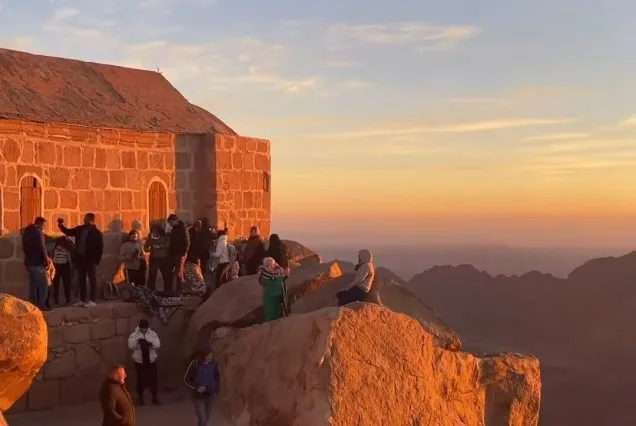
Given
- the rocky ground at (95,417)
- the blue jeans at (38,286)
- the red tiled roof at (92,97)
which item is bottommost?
the rocky ground at (95,417)

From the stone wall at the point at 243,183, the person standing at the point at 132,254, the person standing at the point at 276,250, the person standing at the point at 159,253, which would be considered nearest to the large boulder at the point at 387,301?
the person standing at the point at 276,250

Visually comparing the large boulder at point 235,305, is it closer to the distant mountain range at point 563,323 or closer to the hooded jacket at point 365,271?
the hooded jacket at point 365,271

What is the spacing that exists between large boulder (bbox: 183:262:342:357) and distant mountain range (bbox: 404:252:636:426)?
37.7 meters

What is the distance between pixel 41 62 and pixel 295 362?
9521 millimetres

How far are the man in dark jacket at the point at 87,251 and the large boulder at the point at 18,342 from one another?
8.10ft

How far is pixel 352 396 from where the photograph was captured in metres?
10.3

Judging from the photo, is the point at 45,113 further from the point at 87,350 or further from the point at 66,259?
the point at 87,350

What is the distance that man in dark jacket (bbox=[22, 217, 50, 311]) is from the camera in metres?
11.7

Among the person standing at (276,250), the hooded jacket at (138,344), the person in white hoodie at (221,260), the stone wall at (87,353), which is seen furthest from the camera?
the person in white hoodie at (221,260)

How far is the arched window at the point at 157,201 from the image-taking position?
52.4 feet

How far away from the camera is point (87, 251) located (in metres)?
12.5

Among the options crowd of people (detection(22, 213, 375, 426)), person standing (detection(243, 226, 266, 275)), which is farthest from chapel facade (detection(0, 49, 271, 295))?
person standing (detection(243, 226, 266, 275))

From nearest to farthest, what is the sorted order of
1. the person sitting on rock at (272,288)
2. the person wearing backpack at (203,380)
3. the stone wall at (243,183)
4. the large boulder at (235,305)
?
1. the person wearing backpack at (203,380)
2. the person sitting on rock at (272,288)
3. the large boulder at (235,305)
4. the stone wall at (243,183)

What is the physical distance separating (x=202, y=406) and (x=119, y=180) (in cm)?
653
